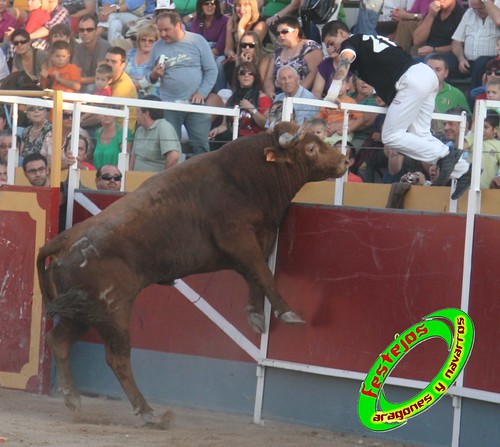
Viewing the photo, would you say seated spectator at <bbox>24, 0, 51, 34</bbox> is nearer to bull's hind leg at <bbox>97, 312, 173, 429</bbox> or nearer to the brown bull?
the brown bull

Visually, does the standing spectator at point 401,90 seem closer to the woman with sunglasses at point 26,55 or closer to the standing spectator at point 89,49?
the standing spectator at point 89,49

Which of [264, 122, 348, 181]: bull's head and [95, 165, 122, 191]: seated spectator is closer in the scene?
[264, 122, 348, 181]: bull's head

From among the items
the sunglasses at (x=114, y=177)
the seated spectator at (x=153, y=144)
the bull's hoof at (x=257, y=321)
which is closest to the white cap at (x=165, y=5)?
the seated spectator at (x=153, y=144)

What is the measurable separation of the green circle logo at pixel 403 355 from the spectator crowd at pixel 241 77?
2116 mm

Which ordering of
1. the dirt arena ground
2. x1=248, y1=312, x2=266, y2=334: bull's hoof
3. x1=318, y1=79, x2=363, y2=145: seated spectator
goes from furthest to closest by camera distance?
x1=318, y1=79, x2=363, y2=145: seated spectator, x1=248, y1=312, x2=266, y2=334: bull's hoof, the dirt arena ground

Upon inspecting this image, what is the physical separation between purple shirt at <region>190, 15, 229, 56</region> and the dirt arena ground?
5.53 meters

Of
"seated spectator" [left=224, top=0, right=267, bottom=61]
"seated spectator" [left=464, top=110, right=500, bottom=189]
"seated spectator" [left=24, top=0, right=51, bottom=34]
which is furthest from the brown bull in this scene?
"seated spectator" [left=24, top=0, right=51, bottom=34]

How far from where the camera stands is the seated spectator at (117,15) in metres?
15.1

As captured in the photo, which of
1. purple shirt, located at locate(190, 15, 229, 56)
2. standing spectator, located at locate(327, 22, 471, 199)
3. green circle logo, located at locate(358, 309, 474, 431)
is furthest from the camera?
purple shirt, located at locate(190, 15, 229, 56)

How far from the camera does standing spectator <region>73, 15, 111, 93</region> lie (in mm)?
14562

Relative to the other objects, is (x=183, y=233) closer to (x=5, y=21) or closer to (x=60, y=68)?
(x=60, y=68)

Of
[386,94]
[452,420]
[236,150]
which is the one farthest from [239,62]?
[452,420]

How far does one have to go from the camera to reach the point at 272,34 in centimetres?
1296

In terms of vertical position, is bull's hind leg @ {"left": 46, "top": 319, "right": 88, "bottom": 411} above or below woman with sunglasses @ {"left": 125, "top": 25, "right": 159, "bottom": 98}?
below
